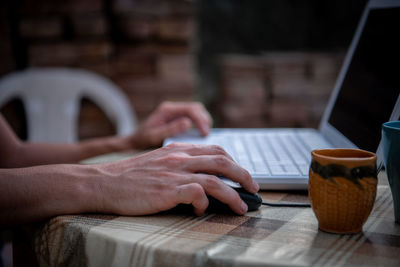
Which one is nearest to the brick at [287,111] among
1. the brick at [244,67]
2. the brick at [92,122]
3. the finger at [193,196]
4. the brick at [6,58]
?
the brick at [244,67]

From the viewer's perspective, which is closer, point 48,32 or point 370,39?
point 370,39

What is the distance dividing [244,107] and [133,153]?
4.72 feet

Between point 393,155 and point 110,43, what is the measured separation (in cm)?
178

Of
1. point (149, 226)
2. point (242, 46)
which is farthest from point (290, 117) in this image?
point (149, 226)

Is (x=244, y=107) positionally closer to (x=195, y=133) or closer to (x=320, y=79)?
(x=320, y=79)

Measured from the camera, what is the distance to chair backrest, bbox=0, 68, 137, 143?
76.9 inches

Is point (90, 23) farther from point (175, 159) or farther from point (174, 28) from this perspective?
point (175, 159)

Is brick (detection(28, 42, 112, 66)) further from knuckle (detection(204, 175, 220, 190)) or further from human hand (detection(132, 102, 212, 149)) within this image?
knuckle (detection(204, 175, 220, 190))

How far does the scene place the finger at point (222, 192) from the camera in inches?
27.0

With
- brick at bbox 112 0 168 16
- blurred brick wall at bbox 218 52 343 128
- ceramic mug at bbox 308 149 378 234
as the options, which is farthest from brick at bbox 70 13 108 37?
ceramic mug at bbox 308 149 378 234

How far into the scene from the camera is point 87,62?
6.88 feet

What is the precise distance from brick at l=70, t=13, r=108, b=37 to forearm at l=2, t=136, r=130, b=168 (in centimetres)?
90

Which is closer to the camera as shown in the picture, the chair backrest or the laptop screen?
the laptop screen

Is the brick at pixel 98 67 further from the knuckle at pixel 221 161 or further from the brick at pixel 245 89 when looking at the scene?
the knuckle at pixel 221 161
